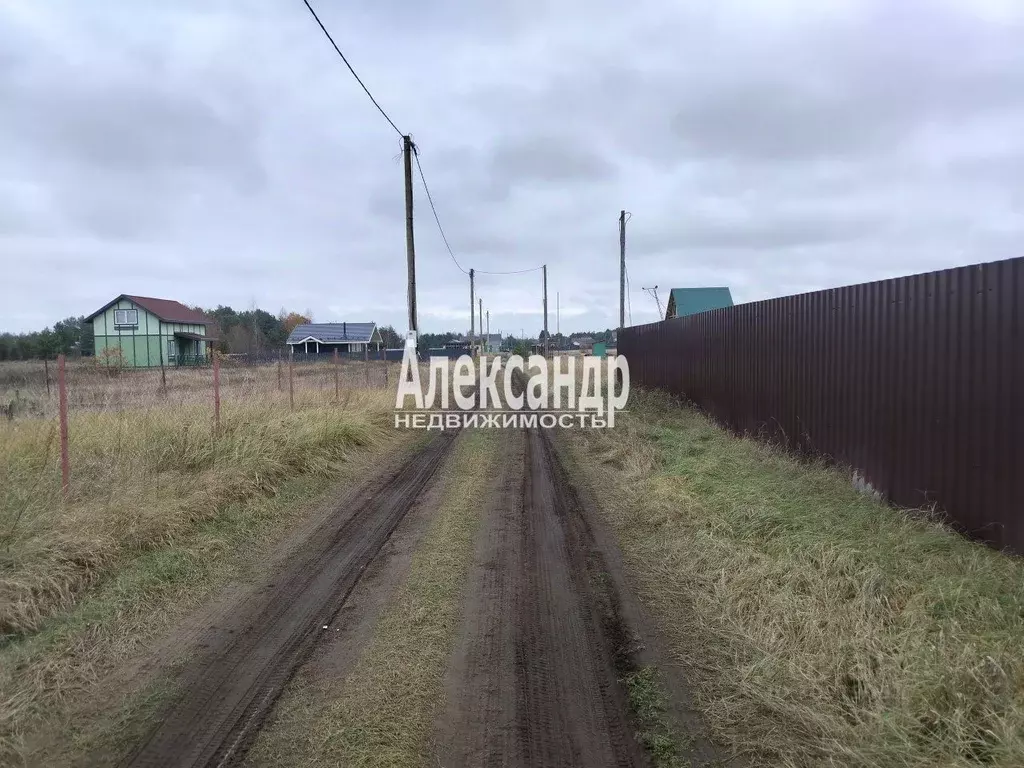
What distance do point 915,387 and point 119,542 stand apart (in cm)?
737

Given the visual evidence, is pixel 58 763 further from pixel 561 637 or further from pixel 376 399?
pixel 376 399

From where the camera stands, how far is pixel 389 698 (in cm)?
310

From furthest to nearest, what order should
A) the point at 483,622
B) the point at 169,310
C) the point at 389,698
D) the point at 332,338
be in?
the point at 332,338 → the point at 169,310 → the point at 483,622 → the point at 389,698

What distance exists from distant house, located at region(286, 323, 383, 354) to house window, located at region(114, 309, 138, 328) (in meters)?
17.0

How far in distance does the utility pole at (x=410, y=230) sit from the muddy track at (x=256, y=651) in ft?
36.4

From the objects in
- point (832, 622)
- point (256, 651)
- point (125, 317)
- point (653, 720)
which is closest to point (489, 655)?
point (653, 720)

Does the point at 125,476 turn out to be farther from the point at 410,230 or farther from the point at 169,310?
the point at 169,310

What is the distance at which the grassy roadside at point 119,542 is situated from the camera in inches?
121

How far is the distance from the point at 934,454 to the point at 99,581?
7132mm

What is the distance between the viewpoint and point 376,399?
14.9 metres

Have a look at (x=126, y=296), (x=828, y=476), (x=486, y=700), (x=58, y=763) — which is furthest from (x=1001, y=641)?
(x=126, y=296)

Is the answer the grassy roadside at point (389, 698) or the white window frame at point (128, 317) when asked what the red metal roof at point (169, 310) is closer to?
the white window frame at point (128, 317)

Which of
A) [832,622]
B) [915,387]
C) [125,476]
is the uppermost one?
[915,387]

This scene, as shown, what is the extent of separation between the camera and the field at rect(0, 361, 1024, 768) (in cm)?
275
